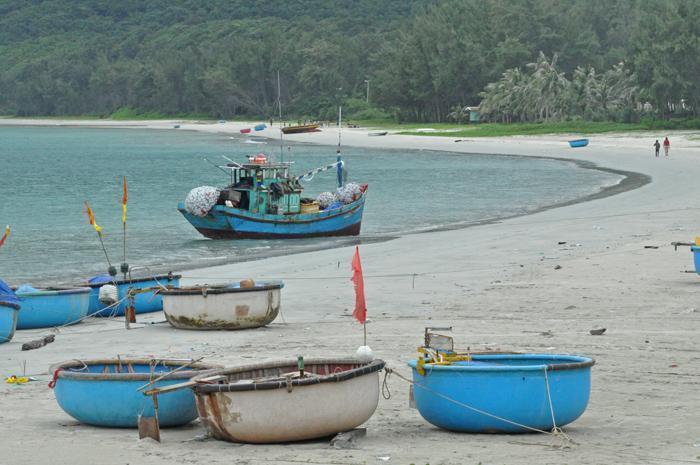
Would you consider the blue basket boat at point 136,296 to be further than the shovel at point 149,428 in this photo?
Yes

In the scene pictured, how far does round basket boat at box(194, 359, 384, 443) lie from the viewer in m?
10.2

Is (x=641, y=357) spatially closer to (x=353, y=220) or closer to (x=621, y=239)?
(x=621, y=239)

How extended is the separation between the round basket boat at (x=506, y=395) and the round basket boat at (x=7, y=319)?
789 centimetres

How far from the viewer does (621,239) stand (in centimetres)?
2961

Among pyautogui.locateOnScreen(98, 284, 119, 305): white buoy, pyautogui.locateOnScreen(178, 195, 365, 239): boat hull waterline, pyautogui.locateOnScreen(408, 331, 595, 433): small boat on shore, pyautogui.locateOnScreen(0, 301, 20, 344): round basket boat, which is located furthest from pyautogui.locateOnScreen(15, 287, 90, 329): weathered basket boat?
pyautogui.locateOnScreen(178, 195, 365, 239): boat hull waterline

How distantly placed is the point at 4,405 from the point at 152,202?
145 feet

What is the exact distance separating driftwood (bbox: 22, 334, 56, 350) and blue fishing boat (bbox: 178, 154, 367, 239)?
18.7 meters

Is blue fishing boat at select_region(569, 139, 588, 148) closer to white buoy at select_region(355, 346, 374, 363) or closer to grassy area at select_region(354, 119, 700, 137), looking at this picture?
grassy area at select_region(354, 119, 700, 137)

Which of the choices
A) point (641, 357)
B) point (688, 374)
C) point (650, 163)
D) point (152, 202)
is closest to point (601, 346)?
point (641, 357)

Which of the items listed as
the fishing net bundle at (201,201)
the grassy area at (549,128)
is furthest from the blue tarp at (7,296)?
the grassy area at (549,128)

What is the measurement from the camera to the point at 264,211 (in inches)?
1425

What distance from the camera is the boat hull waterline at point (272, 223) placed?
3606 centimetres

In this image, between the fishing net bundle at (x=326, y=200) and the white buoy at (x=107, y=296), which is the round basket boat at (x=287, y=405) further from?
the fishing net bundle at (x=326, y=200)

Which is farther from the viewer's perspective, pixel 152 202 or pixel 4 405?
pixel 152 202
